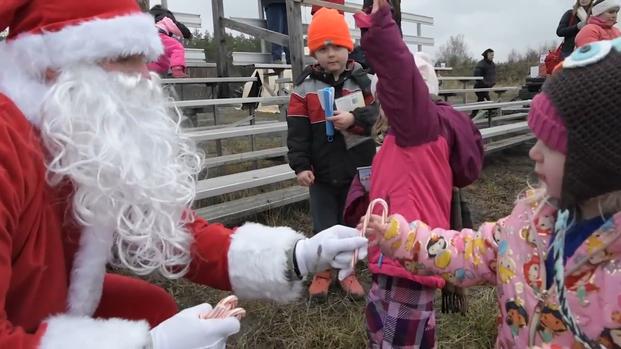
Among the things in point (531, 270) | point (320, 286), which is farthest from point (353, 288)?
point (531, 270)

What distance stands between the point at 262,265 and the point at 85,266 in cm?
43

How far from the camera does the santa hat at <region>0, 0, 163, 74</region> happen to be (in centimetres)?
130

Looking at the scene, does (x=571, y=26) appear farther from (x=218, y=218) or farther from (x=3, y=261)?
(x=3, y=261)

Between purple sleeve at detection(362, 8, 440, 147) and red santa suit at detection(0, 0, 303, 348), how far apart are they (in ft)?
1.93

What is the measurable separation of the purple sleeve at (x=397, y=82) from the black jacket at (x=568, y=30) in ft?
15.8

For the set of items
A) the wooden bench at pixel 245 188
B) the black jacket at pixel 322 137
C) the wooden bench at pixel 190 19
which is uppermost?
the wooden bench at pixel 190 19

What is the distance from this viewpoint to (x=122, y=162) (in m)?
1.30

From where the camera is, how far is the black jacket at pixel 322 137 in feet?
9.58

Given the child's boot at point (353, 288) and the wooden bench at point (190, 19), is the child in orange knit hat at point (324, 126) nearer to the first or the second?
the child's boot at point (353, 288)

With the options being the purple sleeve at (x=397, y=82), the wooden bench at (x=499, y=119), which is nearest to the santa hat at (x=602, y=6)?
the wooden bench at (x=499, y=119)

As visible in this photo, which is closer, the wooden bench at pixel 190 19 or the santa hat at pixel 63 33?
the santa hat at pixel 63 33

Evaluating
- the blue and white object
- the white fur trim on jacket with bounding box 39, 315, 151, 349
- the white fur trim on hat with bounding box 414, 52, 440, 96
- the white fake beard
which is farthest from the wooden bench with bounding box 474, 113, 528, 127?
the white fur trim on jacket with bounding box 39, 315, 151, 349

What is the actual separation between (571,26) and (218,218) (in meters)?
4.59

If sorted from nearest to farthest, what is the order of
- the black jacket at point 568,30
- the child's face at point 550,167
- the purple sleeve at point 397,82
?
the child's face at point 550,167, the purple sleeve at point 397,82, the black jacket at point 568,30
